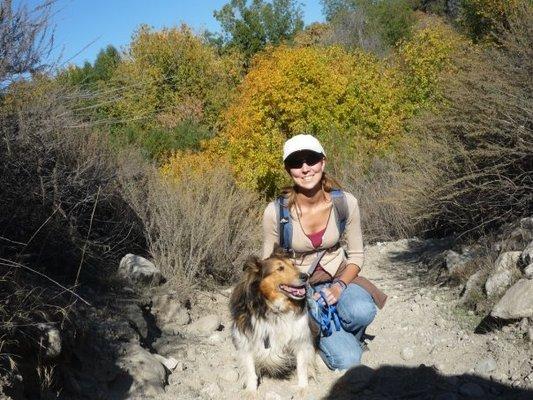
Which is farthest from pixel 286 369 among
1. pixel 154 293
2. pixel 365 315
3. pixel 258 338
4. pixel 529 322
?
pixel 154 293

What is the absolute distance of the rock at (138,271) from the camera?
714cm

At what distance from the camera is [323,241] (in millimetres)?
4645

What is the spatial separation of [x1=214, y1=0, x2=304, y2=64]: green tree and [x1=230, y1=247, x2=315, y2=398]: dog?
117ft

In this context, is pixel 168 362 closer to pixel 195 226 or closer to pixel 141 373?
pixel 141 373

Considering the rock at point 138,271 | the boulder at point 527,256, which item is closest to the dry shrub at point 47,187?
the rock at point 138,271

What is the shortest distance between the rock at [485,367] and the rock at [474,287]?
163 centimetres

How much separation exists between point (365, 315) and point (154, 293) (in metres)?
3.27

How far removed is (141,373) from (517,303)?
337cm

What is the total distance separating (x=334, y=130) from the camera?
59.9ft

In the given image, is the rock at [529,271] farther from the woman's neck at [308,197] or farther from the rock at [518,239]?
the woman's neck at [308,197]

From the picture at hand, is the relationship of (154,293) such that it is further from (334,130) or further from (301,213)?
(334,130)

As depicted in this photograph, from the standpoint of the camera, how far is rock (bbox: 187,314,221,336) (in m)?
6.63

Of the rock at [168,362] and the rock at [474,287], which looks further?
the rock at [474,287]

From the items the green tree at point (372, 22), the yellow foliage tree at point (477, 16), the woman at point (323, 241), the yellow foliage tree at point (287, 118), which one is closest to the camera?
the woman at point (323, 241)
